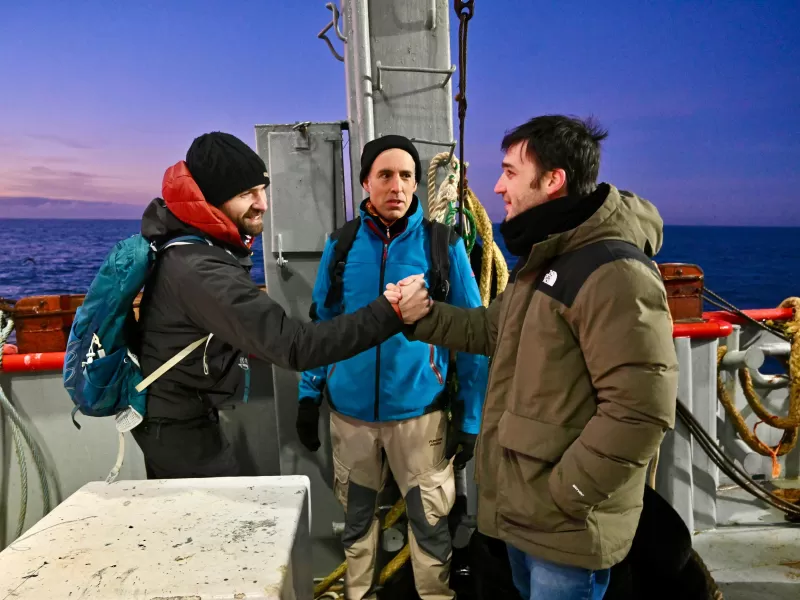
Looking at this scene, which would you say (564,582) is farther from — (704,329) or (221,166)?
(704,329)

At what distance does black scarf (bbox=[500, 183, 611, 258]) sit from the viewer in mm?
1279

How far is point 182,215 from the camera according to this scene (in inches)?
63.4

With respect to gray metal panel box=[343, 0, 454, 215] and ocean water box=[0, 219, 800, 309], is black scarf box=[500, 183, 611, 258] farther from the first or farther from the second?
ocean water box=[0, 219, 800, 309]

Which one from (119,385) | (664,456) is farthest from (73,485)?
(664,456)

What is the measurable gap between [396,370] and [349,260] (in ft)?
1.63

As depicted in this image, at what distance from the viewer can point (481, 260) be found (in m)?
2.58

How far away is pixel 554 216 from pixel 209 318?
103cm

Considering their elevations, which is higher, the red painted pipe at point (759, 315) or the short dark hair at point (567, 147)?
the short dark hair at point (567, 147)

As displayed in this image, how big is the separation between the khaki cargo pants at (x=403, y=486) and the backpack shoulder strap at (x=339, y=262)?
1.68ft

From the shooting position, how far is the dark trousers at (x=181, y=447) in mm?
1728

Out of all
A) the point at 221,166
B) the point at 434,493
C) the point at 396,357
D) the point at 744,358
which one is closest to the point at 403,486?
the point at 434,493

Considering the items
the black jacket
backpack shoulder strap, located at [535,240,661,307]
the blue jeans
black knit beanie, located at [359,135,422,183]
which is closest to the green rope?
black knit beanie, located at [359,135,422,183]

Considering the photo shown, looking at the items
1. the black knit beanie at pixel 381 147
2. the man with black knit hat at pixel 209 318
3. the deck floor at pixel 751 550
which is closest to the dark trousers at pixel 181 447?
the man with black knit hat at pixel 209 318

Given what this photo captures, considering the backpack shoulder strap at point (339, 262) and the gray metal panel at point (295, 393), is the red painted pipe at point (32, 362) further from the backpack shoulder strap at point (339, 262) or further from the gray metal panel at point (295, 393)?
the backpack shoulder strap at point (339, 262)
